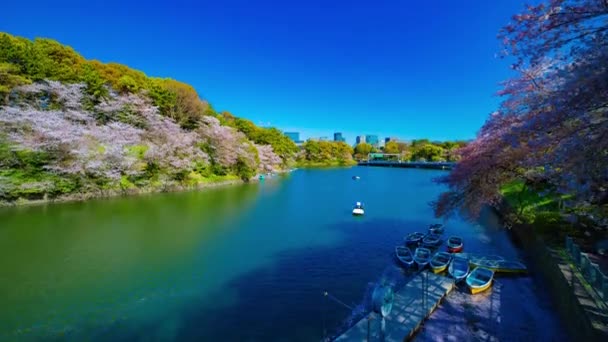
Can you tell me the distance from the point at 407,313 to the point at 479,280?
119 inches

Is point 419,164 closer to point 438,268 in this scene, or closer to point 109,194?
point 109,194

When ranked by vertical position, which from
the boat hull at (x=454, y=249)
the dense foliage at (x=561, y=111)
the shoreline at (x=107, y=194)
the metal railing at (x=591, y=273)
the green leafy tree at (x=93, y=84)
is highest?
the green leafy tree at (x=93, y=84)

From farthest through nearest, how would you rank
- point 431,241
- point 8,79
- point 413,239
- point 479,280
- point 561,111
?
point 8,79 → point 413,239 → point 431,241 → point 479,280 → point 561,111

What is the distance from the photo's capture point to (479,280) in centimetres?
712

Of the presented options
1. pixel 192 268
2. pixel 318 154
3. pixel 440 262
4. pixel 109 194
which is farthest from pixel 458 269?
pixel 318 154

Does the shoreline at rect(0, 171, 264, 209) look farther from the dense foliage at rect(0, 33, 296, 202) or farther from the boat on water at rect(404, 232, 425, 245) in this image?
the boat on water at rect(404, 232, 425, 245)

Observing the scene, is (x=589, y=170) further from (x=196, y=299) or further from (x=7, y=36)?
(x=7, y=36)

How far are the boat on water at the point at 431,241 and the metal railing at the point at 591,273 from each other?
4570 mm

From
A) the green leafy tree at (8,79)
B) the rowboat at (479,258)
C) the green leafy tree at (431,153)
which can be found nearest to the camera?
the rowboat at (479,258)

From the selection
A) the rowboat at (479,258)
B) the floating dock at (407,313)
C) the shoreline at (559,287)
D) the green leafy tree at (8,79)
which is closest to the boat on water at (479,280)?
the floating dock at (407,313)

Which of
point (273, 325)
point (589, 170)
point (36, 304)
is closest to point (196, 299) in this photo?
point (273, 325)

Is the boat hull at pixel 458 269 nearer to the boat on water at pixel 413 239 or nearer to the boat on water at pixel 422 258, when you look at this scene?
the boat on water at pixel 422 258

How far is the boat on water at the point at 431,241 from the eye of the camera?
419 inches

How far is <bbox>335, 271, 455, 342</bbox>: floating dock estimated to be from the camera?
4.77 m
